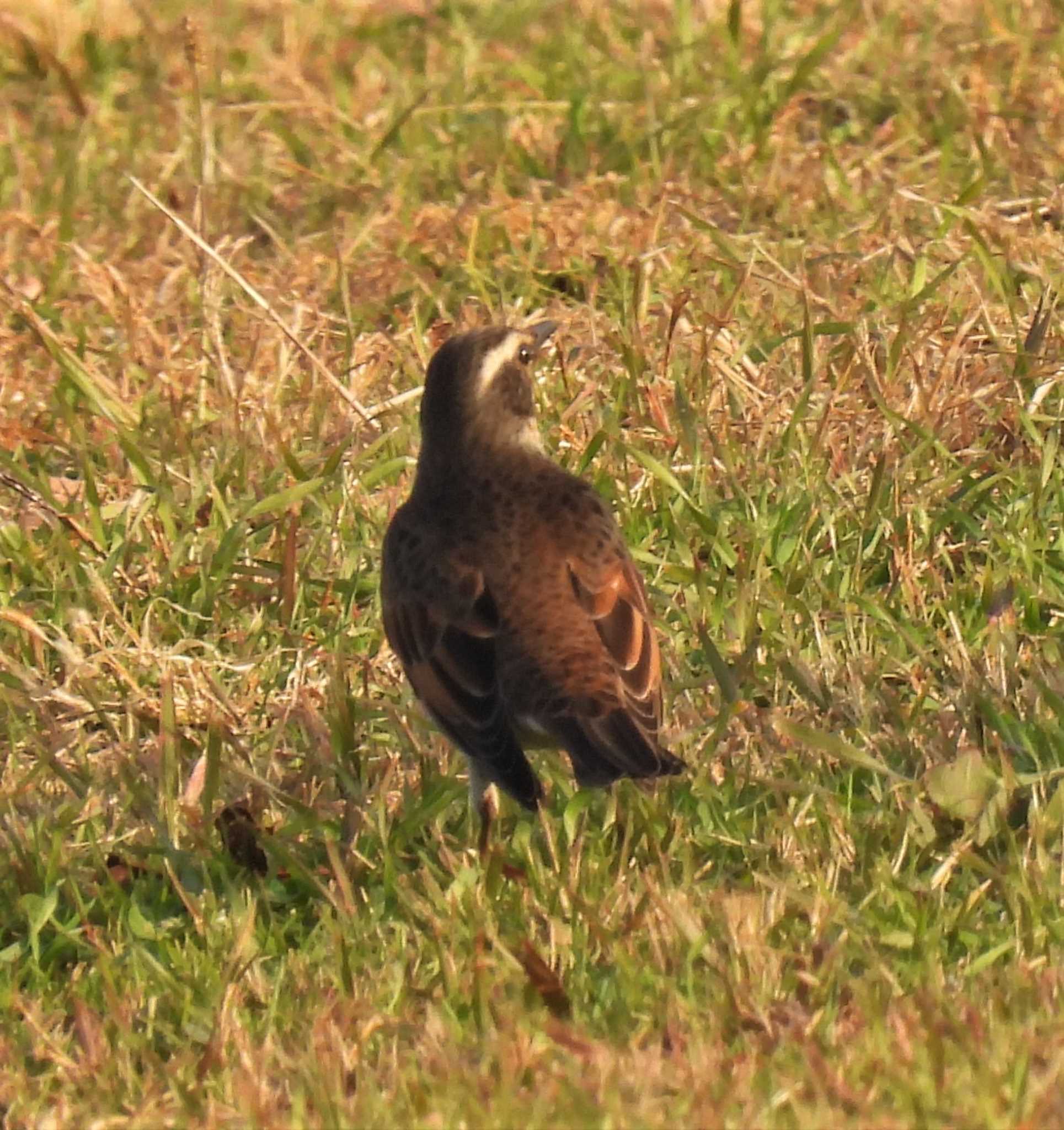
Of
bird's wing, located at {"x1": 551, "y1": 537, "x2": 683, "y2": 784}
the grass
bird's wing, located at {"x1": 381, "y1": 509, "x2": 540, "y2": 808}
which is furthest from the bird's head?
the grass

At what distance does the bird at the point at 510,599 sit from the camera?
571 centimetres

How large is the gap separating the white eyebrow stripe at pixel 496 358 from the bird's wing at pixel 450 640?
0.41 meters

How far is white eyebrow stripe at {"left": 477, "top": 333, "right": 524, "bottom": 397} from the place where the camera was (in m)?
6.61

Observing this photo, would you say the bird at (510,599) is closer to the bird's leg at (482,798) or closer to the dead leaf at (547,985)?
the bird's leg at (482,798)

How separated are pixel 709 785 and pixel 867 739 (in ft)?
1.42

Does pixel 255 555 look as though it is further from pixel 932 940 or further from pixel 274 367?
pixel 932 940

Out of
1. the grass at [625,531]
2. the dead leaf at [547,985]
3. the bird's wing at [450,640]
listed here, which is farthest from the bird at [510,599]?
the dead leaf at [547,985]

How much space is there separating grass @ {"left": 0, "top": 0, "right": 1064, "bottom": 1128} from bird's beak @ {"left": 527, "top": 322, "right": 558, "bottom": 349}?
56cm

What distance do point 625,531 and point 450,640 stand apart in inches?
54.6

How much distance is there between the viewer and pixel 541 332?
6.95 metres

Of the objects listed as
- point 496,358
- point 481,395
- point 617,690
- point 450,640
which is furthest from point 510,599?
point 496,358

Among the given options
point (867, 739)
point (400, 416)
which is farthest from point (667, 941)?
point (400, 416)

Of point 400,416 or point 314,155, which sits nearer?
point 400,416

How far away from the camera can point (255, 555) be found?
753 centimetres
